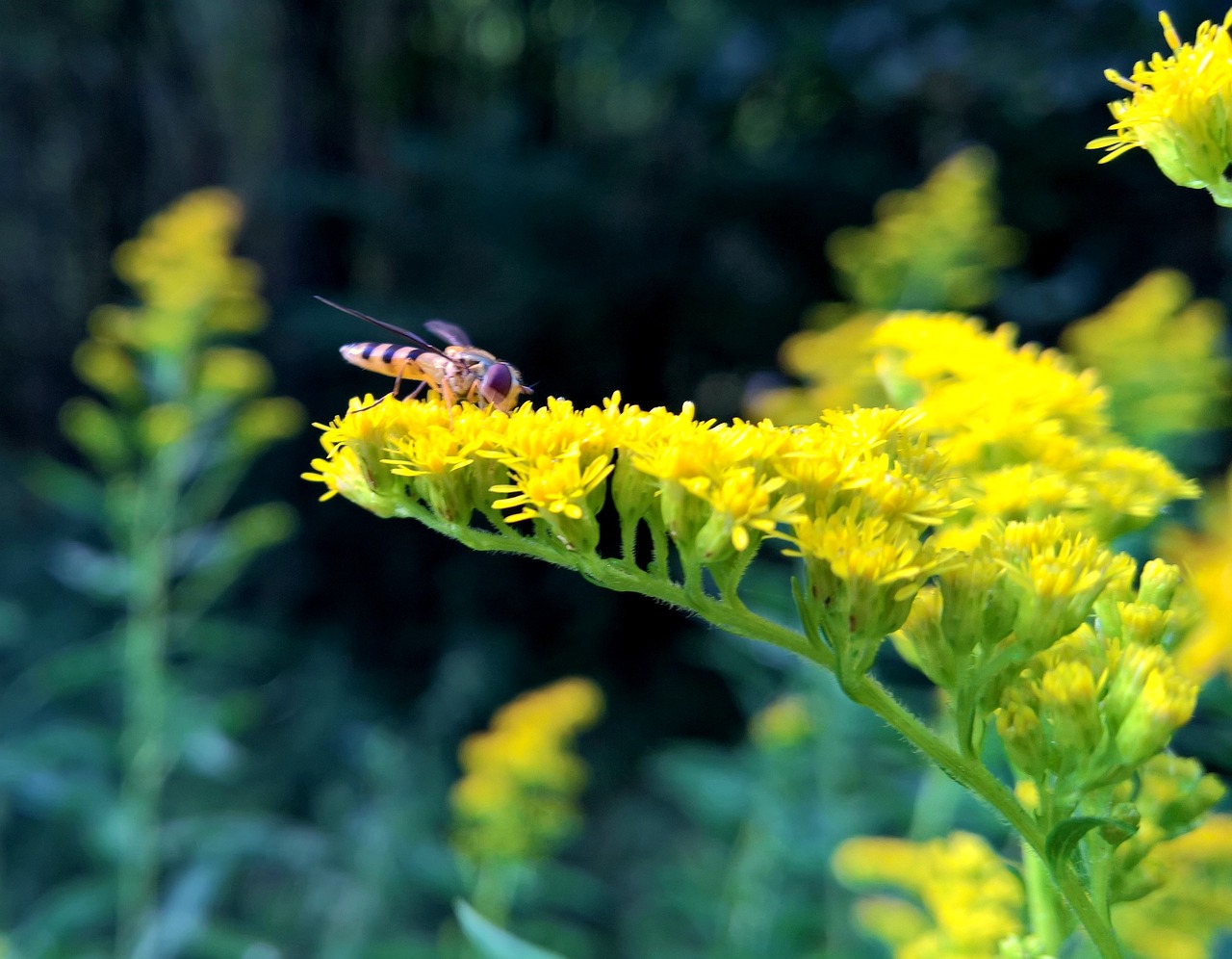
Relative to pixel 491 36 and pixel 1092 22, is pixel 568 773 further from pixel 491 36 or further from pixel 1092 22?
pixel 491 36

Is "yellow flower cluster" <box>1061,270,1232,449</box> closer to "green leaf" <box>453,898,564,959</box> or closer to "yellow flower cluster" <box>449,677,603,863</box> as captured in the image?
"yellow flower cluster" <box>449,677,603,863</box>

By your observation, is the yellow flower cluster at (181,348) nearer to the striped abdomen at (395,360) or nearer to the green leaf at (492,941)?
the striped abdomen at (395,360)

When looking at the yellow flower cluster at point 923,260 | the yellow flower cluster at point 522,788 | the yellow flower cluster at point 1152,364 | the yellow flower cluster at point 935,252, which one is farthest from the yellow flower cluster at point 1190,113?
the yellow flower cluster at point 522,788

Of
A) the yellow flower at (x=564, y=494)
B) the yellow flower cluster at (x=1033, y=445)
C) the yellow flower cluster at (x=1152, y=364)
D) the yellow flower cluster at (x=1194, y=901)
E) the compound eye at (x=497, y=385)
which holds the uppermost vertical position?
the yellow flower cluster at (x=1152, y=364)

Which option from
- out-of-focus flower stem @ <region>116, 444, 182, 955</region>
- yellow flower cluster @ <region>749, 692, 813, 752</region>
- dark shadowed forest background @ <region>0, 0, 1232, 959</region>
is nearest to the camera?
yellow flower cluster @ <region>749, 692, 813, 752</region>

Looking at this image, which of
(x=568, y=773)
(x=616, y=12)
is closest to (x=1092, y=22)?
(x=616, y=12)

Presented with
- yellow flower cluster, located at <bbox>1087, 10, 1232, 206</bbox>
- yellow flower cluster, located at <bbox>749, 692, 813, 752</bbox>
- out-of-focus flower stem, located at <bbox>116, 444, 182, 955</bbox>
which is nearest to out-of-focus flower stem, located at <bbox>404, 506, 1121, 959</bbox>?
yellow flower cluster, located at <bbox>1087, 10, 1232, 206</bbox>
